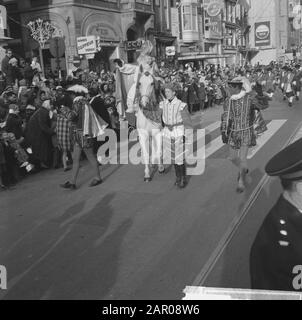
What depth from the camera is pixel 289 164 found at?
6.85 feet

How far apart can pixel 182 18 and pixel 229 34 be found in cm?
1224

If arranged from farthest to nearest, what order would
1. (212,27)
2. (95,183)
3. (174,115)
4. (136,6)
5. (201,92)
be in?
(212,27), (136,6), (201,92), (95,183), (174,115)

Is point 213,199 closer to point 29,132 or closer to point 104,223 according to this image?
point 104,223

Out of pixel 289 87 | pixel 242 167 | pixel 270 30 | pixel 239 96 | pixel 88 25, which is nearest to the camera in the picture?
pixel 239 96

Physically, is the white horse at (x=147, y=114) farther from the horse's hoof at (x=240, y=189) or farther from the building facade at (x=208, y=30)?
the building facade at (x=208, y=30)

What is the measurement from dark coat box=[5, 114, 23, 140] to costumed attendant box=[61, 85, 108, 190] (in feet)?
4.71

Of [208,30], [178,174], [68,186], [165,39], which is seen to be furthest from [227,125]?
[208,30]

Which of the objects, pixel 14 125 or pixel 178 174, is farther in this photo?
pixel 14 125

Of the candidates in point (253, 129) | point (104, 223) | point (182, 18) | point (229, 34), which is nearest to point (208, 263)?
point (104, 223)

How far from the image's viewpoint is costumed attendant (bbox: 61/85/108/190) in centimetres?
787

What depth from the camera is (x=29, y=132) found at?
31.0 ft

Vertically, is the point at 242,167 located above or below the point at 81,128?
below

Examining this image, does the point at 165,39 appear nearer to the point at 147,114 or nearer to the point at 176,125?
Result: the point at 147,114

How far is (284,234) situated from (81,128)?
6110 mm
